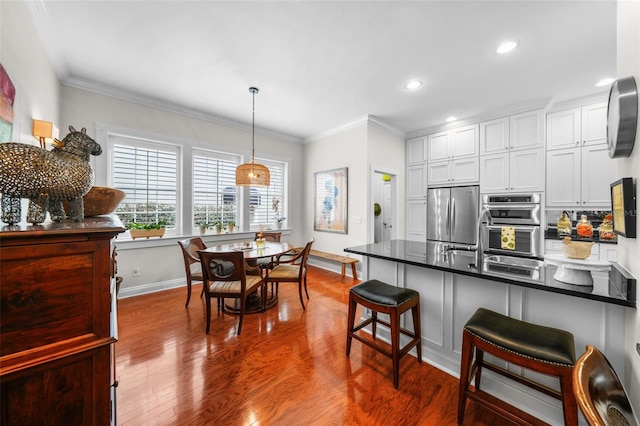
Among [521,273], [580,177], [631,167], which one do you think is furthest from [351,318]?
[580,177]

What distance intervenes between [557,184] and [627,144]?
297cm

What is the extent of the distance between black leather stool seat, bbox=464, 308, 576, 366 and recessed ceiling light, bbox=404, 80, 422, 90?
281 centimetres

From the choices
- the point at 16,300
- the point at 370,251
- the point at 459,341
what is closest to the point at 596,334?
the point at 459,341

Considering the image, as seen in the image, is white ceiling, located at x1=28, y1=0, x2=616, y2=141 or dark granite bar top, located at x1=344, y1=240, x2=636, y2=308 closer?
dark granite bar top, located at x1=344, y1=240, x2=636, y2=308

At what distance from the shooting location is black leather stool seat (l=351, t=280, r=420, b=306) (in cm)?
174

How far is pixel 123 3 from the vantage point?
1.90 m

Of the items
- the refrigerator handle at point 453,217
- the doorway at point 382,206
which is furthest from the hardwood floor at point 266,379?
the doorway at point 382,206

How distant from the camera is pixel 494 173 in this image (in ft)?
12.7

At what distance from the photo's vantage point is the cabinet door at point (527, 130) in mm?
3477

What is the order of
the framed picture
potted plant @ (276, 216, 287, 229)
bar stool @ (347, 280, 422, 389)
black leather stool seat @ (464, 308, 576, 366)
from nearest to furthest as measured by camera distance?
black leather stool seat @ (464, 308, 576, 366)
bar stool @ (347, 280, 422, 389)
the framed picture
potted plant @ (276, 216, 287, 229)

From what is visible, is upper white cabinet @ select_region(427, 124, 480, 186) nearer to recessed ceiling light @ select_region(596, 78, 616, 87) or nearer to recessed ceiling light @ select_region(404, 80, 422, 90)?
recessed ceiling light @ select_region(596, 78, 616, 87)

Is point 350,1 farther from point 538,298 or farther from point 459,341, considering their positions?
point 459,341

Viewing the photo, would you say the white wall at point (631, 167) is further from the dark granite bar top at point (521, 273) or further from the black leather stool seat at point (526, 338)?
the black leather stool seat at point (526, 338)

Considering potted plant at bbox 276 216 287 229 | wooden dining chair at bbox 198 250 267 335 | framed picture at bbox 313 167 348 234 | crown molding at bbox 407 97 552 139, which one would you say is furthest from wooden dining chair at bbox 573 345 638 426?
potted plant at bbox 276 216 287 229
